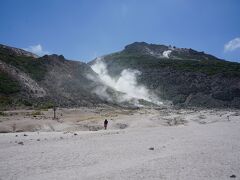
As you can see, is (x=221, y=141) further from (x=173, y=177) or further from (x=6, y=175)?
(x=6, y=175)

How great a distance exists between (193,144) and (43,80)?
63.7m

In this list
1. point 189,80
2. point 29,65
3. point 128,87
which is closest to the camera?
point 29,65

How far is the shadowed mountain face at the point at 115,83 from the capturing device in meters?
72.0

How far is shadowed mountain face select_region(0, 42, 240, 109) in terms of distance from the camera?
236ft

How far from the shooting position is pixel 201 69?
111750 mm

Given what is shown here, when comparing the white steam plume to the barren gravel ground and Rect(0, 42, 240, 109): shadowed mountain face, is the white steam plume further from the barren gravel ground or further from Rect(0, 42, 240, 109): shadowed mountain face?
the barren gravel ground

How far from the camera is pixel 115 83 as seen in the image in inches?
4456

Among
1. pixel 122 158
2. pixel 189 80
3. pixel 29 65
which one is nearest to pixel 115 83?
pixel 189 80

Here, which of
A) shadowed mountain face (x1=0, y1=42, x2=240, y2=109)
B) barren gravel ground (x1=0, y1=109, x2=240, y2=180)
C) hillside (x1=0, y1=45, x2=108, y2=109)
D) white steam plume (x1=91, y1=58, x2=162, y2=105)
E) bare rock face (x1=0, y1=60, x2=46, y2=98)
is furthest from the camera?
white steam plume (x1=91, y1=58, x2=162, y2=105)

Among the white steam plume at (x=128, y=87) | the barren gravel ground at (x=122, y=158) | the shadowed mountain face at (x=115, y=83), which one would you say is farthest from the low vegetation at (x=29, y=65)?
the barren gravel ground at (x=122, y=158)

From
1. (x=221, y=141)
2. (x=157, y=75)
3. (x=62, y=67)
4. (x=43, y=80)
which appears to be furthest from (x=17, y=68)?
(x=221, y=141)

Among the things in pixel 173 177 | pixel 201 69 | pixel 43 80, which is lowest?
pixel 173 177

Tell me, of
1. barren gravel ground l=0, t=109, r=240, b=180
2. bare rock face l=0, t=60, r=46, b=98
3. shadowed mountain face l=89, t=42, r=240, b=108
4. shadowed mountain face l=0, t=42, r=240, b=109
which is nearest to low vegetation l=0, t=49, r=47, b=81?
shadowed mountain face l=0, t=42, r=240, b=109

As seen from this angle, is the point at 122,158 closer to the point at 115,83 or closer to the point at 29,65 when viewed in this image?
the point at 29,65
